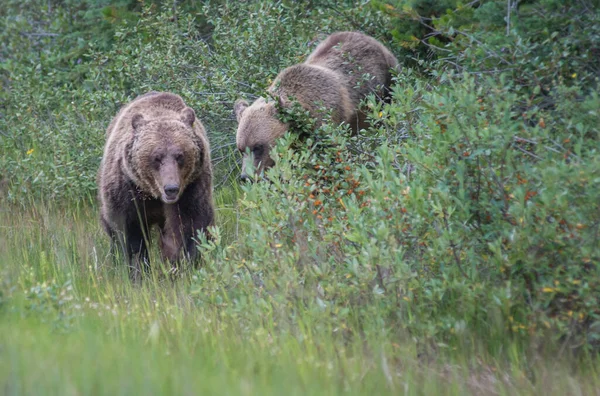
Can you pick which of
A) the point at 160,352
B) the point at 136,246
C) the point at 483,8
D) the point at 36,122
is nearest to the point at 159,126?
the point at 136,246

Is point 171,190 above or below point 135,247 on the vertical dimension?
above

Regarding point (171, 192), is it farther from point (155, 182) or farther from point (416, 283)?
point (416, 283)

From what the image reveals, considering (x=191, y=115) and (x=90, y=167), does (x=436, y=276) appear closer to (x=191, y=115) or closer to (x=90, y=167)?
(x=191, y=115)

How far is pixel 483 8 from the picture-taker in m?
6.13

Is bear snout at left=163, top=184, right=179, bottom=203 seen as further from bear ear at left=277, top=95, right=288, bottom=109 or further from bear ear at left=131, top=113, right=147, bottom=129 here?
bear ear at left=277, top=95, right=288, bottom=109

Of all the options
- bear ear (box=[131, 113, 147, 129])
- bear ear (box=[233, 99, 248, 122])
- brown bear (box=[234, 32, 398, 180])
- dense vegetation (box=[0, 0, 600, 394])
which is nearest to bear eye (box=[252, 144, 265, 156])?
brown bear (box=[234, 32, 398, 180])

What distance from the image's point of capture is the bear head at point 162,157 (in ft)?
21.0

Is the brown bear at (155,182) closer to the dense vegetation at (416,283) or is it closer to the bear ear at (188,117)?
the bear ear at (188,117)

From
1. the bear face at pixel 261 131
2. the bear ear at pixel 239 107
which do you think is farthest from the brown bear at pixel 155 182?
the bear ear at pixel 239 107

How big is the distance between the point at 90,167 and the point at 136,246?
102 inches

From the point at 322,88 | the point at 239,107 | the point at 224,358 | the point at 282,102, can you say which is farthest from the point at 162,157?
the point at 224,358

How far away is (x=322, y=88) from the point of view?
28.3 feet

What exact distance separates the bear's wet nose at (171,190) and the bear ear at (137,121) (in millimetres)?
712

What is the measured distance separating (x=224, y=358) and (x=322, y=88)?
5406 mm
